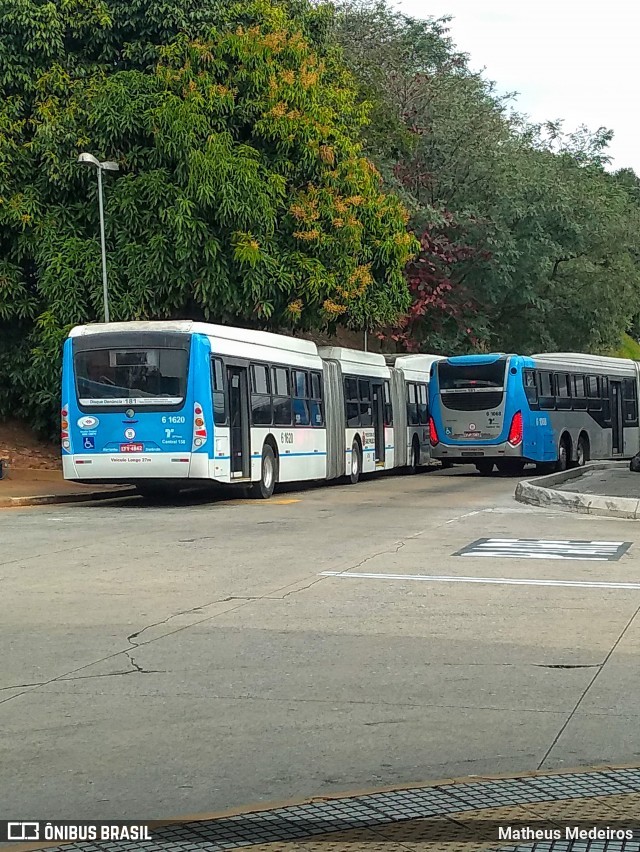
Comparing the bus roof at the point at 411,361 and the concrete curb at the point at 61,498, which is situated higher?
the bus roof at the point at 411,361

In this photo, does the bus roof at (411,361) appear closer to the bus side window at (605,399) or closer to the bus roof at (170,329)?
the bus side window at (605,399)

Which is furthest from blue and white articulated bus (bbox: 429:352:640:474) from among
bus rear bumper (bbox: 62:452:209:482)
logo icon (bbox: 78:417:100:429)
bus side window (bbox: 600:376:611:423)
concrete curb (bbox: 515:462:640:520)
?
logo icon (bbox: 78:417:100:429)

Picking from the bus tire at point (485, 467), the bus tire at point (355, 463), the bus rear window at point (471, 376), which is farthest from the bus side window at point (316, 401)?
the bus tire at point (485, 467)

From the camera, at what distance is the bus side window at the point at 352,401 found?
106ft

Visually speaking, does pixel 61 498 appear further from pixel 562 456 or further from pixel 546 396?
pixel 562 456

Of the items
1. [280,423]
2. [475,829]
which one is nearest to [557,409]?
[280,423]

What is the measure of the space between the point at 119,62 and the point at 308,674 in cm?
2932

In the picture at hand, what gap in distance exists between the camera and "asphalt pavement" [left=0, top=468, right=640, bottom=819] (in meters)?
6.00

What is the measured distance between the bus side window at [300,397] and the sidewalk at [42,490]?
3938 mm

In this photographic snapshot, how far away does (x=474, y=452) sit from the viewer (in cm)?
3378

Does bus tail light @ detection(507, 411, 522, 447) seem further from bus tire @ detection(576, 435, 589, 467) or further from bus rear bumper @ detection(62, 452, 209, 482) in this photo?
bus rear bumper @ detection(62, 452, 209, 482)

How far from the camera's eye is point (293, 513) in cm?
2084

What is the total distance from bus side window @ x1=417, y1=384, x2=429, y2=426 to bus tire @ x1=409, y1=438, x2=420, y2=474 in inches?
33.7

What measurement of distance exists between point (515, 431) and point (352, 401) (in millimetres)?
4175
